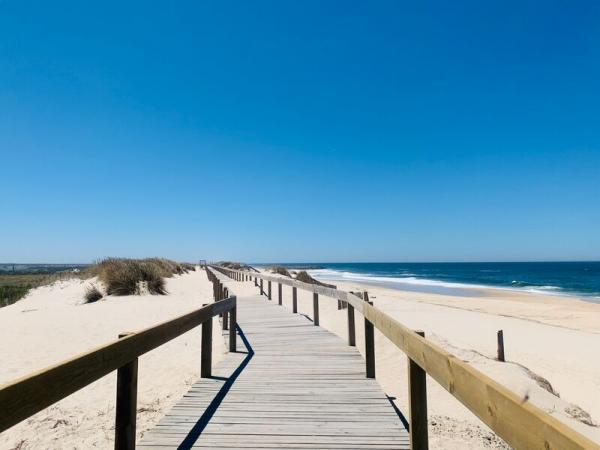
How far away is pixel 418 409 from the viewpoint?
10.1 ft

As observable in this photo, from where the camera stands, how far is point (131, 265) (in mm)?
20609

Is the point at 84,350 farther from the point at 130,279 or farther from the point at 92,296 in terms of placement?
the point at 130,279

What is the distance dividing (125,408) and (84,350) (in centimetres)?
751

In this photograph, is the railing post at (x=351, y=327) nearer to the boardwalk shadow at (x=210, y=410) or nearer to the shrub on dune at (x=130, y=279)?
the boardwalk shadow at (x=210, y=410)

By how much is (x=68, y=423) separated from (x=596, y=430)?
685cm

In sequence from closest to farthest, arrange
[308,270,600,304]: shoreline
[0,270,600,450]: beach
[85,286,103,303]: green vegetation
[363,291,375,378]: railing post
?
[0,270,600,450]: beach < [363,291,375,378]: railing post < [85,286,103,303]: green vegetation < [308,270,600,304]: shoreline

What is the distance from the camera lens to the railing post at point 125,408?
304cm

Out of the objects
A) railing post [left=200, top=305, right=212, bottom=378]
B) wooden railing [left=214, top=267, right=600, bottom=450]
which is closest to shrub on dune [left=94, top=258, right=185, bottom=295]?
railing post [left=200, top=305, right=212, bottom=378]

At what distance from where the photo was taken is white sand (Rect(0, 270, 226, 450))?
4873mm

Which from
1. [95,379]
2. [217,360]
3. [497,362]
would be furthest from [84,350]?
[497,362]

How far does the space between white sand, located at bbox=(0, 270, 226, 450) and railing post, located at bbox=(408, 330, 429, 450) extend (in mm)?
3217

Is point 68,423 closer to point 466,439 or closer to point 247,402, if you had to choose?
point 247,402

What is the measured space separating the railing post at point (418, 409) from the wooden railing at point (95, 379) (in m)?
2.11

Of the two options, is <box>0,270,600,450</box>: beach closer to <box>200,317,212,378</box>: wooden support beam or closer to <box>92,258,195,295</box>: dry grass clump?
<box>200,317,212,378</box>: wooden support beam
